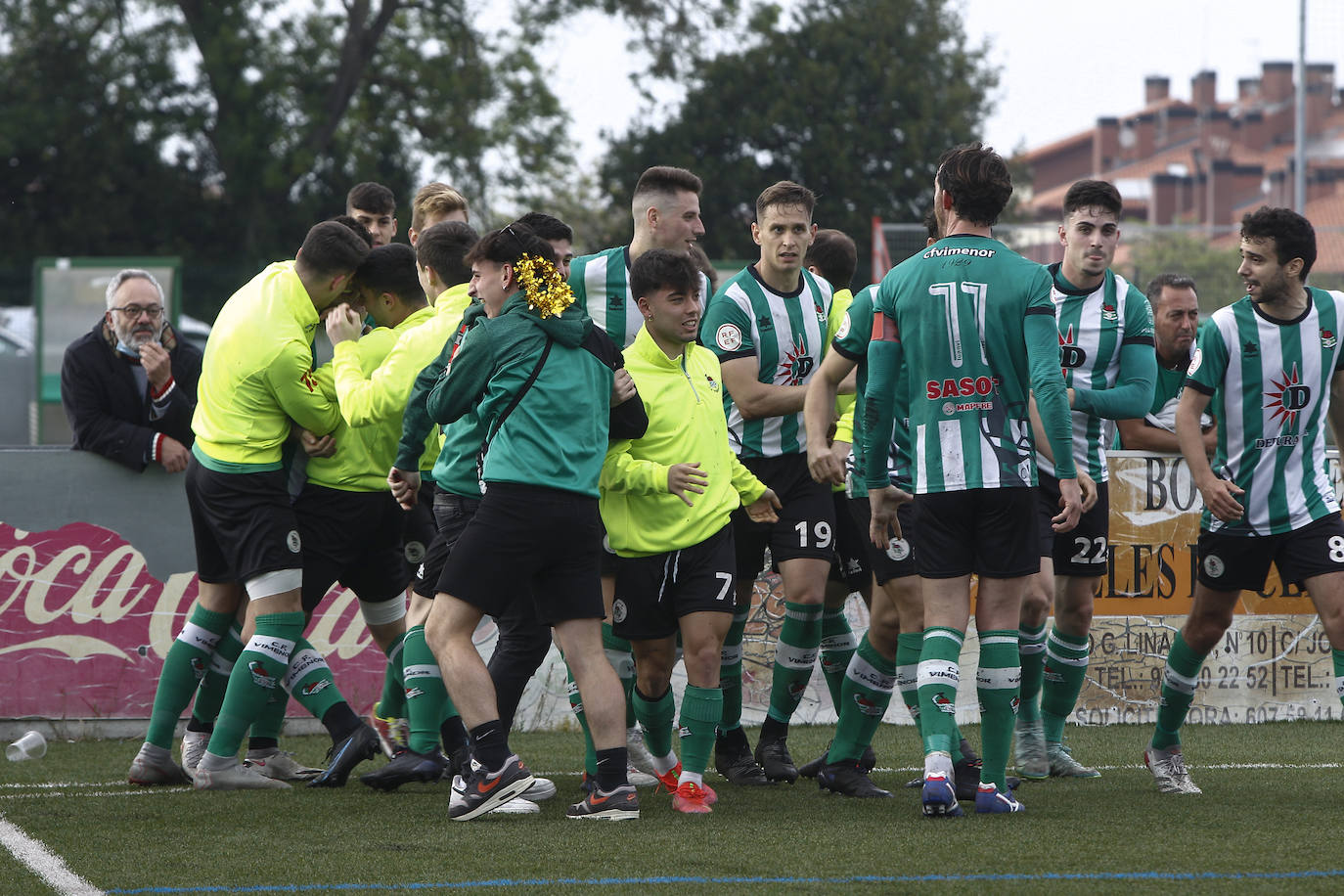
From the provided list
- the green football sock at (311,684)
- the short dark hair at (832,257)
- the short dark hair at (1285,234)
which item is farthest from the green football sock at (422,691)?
the short dark hair at (1285,234)

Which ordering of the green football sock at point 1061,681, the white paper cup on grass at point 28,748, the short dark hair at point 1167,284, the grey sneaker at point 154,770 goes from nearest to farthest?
the grey sneaker at point 154,770
the green football sock at point 1061,681
the white paper cup on grass at point 28,748
the short dark hair at point 1167,284

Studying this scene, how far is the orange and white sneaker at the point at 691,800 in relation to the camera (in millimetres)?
5520

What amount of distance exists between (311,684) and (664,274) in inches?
86.4

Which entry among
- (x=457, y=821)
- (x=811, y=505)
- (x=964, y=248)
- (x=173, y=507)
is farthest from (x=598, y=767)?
(x=173, y=507)

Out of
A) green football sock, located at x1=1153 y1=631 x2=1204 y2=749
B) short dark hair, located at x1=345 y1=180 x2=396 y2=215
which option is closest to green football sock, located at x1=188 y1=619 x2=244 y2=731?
short dark hair, located at x1=345 y1=180 x2=396 y2=215

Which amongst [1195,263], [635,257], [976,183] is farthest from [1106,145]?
[976,183]

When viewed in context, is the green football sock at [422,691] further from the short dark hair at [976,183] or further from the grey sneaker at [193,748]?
the short dark hair at [976,183]

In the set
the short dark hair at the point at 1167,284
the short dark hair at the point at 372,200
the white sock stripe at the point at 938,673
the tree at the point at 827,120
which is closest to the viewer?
the white sock stripe at the point at 938,673

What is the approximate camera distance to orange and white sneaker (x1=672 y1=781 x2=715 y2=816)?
18.1ft

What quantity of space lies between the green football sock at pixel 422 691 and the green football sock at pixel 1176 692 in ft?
8.80

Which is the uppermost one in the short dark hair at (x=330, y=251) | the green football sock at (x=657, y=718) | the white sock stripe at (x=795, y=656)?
the short dark hair at (x=330, y=251)

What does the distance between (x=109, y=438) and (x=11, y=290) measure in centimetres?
1929

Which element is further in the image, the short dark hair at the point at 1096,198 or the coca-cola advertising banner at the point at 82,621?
the coca-cola advertising banner at the point at 82,621

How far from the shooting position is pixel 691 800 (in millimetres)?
5547
